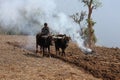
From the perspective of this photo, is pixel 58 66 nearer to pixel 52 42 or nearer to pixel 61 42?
pixel 52 42

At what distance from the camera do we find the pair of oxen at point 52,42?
28188mm

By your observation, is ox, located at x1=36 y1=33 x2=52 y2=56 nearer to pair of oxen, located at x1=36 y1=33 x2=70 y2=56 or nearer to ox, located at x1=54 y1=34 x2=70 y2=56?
pair of oxen, located at x1=36 y1=33 x2=70 y2=56

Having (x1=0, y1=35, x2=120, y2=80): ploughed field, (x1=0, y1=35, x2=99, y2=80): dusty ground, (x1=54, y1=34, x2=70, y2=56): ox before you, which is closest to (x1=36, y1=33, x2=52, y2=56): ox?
(x1=0, y1=35, x2=120, y2=80): ploughed field

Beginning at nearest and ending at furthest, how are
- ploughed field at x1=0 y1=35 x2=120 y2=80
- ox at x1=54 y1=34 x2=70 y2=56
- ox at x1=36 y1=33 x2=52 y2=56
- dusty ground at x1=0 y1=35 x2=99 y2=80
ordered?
dusty ground at x1=0 y1=35 x2=99 y2=80 < ploughed field at x1=0 y1=35 x2=120 y2=80 < ox at x1=36 y1=33 x2=52 y2=56 < ox at x1=54 y1=34 x2=70 y2=56

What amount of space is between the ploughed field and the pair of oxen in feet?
1.56

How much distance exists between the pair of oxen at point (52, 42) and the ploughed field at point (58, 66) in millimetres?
474

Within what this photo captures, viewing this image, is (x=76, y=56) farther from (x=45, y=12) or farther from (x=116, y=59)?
(x=45, y=12)

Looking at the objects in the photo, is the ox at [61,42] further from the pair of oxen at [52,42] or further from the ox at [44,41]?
the ox at [44,41]

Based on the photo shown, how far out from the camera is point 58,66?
Result: 24.2m

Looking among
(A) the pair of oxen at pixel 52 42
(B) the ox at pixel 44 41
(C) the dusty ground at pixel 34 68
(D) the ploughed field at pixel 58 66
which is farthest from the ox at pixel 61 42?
(C) the dusty ground at pixel 34 68

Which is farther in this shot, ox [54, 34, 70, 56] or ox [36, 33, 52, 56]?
ox [54, 34, 70, 56]

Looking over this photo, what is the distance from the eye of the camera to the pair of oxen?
2819cm

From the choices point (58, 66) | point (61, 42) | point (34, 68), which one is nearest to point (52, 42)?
point (61, 42)

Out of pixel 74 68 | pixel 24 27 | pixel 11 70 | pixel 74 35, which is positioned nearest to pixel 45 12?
pixel 74 35
